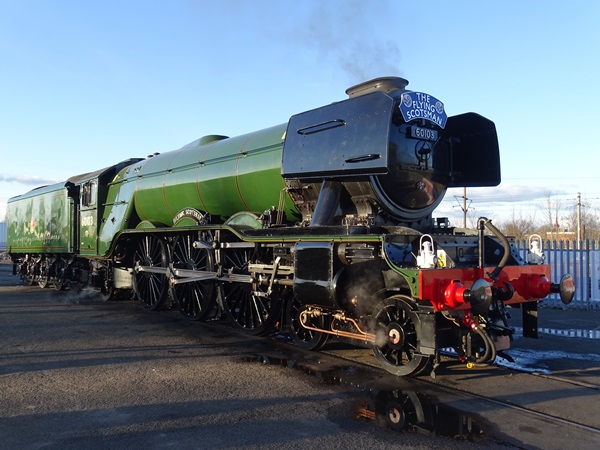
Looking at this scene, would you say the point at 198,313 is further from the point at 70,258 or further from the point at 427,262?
the point at 70,258

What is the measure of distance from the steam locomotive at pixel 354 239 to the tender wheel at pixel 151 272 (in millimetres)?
64

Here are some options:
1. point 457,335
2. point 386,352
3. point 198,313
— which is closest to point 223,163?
point 198,313

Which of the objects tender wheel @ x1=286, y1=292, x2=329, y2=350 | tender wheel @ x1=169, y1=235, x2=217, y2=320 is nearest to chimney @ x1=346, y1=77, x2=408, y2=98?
tender wheel @ x1=286, y1=292, x2=329, y2=350

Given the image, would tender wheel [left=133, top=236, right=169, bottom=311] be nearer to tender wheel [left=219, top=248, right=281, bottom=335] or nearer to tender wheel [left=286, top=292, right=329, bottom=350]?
tender wheel [left=219, top=248, right=281, bottom=335]

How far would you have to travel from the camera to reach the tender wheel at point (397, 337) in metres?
5.17

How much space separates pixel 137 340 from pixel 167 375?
2.15m

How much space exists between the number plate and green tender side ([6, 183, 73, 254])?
35.3 ft

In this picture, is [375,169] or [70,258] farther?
[70,258]

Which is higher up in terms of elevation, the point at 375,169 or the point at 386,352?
the point at 375,169

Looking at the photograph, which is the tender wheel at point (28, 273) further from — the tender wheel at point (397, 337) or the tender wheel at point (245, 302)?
the tender wheel at point (397, 337)

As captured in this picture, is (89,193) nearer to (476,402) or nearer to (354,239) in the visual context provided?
(354,239)

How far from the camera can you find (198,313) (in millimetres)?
9023

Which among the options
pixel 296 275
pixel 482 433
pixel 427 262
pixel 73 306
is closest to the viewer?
pixel 482 433

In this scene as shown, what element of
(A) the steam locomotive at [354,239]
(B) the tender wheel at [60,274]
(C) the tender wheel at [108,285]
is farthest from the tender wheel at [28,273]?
(A) the steam locomotive at [354,239]
